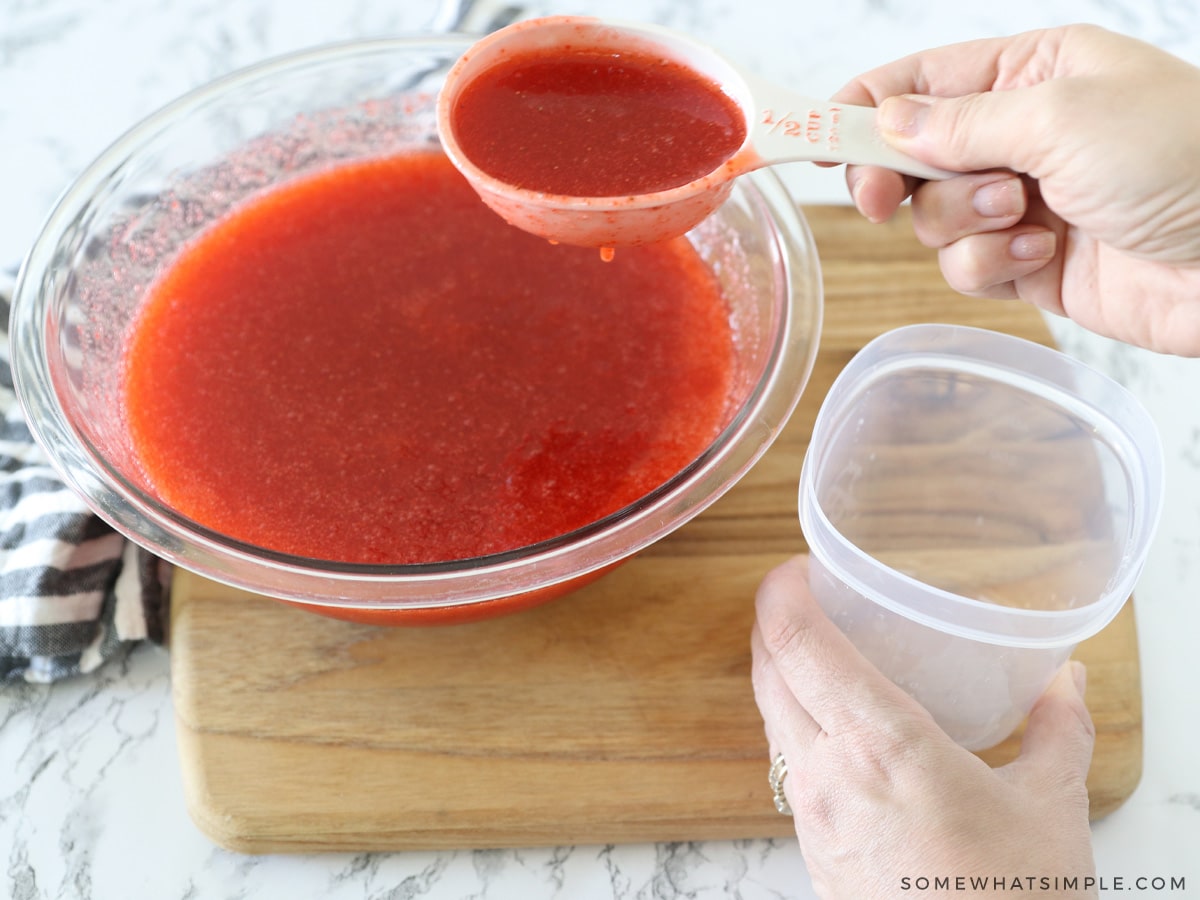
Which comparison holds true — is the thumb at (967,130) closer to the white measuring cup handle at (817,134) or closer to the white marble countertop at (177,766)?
the white measuring cup handle at (817,134)

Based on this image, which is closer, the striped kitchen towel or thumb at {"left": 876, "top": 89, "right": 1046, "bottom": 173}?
thumb at {"left": 876, "top": 89, "right": 1046, "bottom": 173}

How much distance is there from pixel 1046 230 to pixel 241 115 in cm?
107

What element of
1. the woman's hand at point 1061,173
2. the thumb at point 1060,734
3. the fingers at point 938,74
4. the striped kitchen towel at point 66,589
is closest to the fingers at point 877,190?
the woman's hand at point 1061,173

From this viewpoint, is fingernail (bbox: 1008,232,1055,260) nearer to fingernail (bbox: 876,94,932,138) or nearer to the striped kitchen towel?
fingernail (bbox: 876,94,932,138)

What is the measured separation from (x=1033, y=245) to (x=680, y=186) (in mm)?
414

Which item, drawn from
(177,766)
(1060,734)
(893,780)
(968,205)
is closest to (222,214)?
(177,766)

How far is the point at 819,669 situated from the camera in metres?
1.17

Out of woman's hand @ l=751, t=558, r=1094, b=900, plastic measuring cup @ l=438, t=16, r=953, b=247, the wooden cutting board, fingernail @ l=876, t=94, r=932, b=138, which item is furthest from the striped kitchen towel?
fingernail @ l=876, t=94, r=932, b=138

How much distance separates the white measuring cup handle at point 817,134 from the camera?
112 cm

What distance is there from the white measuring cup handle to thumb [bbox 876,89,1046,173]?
1 cm

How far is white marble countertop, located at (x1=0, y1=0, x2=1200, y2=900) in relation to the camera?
4.11ft

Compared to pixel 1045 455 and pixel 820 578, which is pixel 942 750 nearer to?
pixel 820 578

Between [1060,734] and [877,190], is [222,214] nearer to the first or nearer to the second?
[877,190]

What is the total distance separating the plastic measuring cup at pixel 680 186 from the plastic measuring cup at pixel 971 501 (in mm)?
236
